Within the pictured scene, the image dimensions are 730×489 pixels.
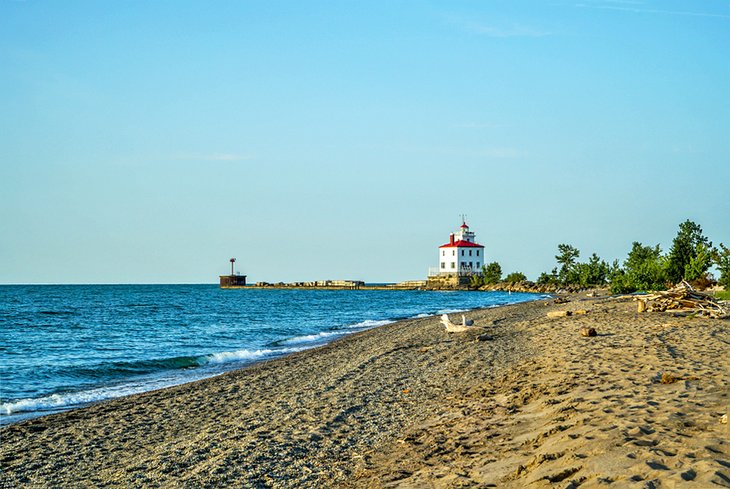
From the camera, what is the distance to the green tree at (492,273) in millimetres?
108062

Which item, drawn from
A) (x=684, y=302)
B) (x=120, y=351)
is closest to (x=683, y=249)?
(x=684, y=302)

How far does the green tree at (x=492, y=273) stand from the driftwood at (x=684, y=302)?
8431 centimetres

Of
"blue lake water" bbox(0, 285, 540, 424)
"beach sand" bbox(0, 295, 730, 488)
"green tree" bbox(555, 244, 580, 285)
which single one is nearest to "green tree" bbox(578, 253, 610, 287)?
"green tree" bbox(555, 244, 580, 285)

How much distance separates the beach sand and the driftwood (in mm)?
5002

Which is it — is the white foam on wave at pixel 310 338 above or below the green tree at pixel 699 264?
below

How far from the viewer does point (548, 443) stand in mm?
7293

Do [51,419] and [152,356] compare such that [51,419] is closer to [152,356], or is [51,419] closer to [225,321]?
[152,356]

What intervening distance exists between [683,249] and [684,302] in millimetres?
28035

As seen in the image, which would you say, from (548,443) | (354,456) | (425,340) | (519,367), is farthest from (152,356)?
(548,443)

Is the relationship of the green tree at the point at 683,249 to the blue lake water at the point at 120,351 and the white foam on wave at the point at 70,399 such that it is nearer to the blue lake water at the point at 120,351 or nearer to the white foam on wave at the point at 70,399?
the blue lake water at the point at 120,351

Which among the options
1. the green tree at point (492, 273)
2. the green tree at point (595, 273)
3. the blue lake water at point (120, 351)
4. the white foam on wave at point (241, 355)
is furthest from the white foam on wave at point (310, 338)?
the green tree at point (492, 273)

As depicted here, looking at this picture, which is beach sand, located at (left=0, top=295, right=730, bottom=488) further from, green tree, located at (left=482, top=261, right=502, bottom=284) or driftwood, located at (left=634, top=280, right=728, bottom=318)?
green tree, located at (left=482, top=261, right=502, bottom=284)

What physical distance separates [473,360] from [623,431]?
8601 millimetres

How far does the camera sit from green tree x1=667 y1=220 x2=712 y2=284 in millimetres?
45250
